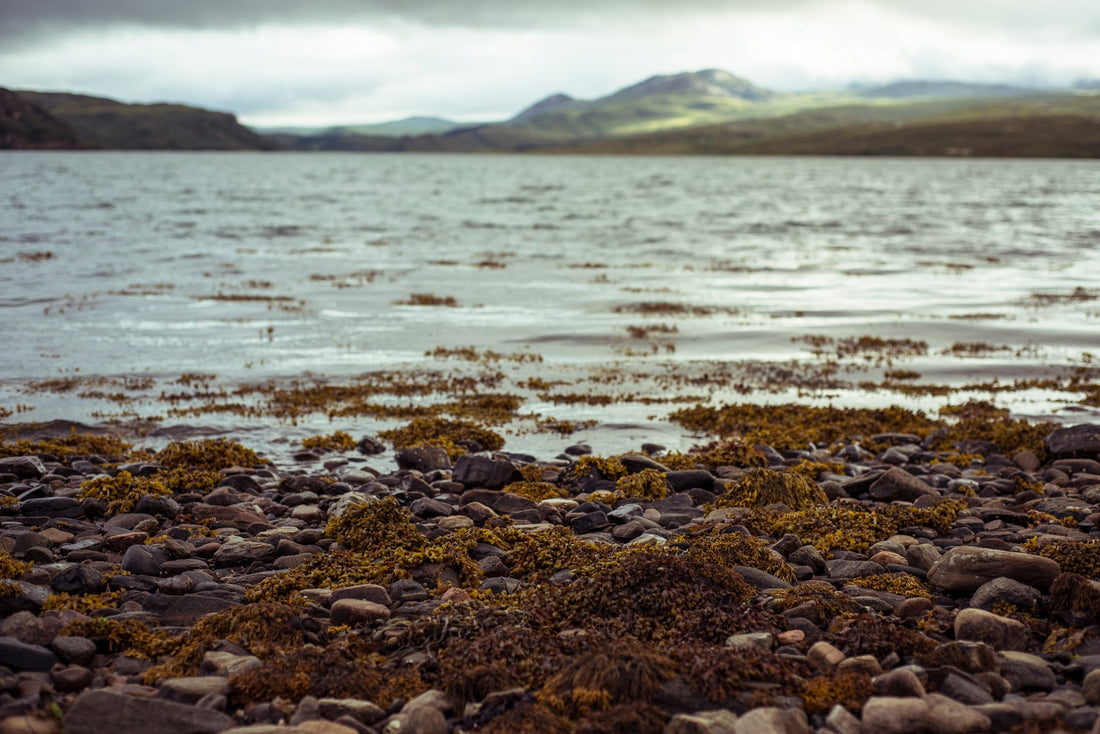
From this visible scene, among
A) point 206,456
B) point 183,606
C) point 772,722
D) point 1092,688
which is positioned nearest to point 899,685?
point 772,722

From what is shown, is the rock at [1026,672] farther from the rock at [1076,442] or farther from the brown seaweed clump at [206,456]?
the brown seaweed clump at [206,456]

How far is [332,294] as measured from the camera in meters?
27.5

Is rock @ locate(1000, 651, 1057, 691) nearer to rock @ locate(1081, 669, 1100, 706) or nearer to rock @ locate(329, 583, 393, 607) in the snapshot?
rock @ locate(1081, 669, 1100, 706)

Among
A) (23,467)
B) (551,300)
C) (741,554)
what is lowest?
(23,467)

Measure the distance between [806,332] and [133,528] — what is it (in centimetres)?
1736

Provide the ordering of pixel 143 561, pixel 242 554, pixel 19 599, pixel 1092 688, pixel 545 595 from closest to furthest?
pixel 1092 688 → pixel 19 599 → pixel 545 595 → pixel 143 561 → pixel 242 554

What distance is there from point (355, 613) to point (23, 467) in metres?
6.10

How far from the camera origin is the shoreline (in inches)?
199

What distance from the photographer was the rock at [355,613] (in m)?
6.45

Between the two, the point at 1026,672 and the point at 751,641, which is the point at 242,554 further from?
the point at 1026,672

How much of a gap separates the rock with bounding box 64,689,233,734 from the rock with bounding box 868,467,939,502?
7417mm

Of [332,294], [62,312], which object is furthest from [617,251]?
[62,312]

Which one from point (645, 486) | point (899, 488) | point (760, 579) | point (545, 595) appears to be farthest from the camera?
point (645, 486)

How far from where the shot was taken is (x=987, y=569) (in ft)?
22.2
